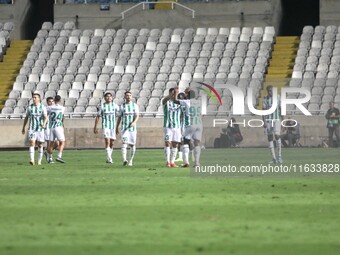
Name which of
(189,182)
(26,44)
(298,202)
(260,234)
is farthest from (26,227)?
(26,44)

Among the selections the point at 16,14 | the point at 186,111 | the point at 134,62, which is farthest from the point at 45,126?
the point at 16,14

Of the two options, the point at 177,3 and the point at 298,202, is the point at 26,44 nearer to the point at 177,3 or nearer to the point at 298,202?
the point at 177,3

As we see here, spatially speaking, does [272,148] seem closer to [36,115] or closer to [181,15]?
[36,115]

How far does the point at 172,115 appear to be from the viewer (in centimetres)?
2803

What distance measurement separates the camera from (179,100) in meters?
26.5

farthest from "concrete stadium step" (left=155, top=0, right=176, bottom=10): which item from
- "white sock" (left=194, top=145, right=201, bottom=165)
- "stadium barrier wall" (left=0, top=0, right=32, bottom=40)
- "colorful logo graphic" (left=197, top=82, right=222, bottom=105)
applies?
"colorful logo graphic" (left=197, top=82, right=222, bottom=105)

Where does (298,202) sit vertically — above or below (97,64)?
below

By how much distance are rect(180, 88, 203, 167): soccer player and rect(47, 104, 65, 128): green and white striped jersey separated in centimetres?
563

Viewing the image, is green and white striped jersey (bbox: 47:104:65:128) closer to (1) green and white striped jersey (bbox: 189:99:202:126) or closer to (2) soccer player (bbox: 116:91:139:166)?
(2) soccer player (bbox: 116:91:139:166)

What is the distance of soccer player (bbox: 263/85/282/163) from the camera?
2262 centimetres

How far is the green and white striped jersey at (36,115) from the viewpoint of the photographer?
97.0 ft

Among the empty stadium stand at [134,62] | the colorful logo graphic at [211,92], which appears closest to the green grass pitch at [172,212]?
the colorful logo graphic at [211,92]

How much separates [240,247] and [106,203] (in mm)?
5023

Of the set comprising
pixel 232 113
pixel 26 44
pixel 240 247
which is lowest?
pixel 240 247
